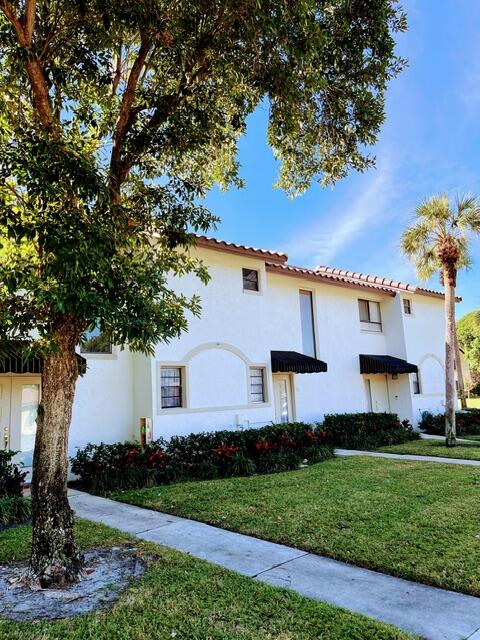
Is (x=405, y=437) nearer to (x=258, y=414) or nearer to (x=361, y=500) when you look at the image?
(x=258, y=414)

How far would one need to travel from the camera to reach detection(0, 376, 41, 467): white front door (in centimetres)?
1116

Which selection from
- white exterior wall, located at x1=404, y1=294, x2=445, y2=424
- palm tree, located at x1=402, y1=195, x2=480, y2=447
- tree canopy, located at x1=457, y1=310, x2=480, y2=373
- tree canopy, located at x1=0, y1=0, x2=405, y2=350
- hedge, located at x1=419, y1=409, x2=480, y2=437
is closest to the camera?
tree canopy, located at x1=0, y1=0, x2=405, y2=350

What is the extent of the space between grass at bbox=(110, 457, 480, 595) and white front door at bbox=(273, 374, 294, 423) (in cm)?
519

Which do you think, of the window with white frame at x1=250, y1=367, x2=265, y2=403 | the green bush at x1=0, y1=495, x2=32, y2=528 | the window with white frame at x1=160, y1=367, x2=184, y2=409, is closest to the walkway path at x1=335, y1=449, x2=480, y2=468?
the window with white frame at x1=250, y1=367, x2=265, y2=403

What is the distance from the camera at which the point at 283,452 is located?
13797mm

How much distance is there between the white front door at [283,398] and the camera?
57.9 feet

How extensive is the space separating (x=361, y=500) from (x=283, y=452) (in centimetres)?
498

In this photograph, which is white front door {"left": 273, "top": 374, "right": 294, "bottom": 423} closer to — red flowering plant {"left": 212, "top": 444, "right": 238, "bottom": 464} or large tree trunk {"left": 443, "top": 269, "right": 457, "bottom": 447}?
red flowering plant {"left": 212, "top": 444, "right": 238, "bottom": 464}

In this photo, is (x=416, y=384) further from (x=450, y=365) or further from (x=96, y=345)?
Result: (x=96, y=345)

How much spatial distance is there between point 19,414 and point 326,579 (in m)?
8.81

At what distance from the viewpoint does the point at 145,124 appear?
6.90 m

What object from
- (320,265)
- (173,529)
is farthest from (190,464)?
(320,265)

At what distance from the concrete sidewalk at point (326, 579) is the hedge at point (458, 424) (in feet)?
53.9

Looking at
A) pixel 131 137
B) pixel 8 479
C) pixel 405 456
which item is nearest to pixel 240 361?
pixel 405 456
